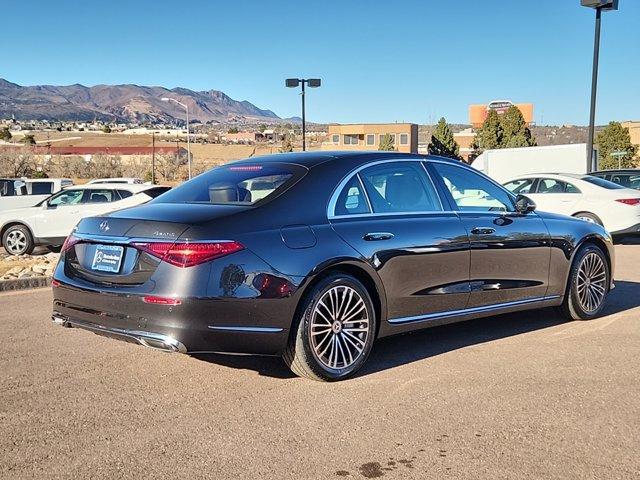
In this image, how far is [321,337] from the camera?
16.3ft

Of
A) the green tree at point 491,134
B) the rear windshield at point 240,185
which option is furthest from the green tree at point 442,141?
the rear windshield at point 240,185

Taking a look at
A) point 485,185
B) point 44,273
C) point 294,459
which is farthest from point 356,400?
point 44,273

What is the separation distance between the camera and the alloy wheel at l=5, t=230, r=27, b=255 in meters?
14.7

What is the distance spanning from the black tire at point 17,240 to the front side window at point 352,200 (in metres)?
11.3

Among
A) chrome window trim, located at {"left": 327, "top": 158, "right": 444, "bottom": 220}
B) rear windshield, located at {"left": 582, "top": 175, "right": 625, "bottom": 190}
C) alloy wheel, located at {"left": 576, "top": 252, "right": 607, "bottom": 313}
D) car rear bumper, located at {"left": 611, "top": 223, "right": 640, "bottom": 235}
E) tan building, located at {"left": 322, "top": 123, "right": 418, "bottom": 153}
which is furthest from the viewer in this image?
tan building, located at {"left": 322, "top": 123, "right": 418, "bottom": 153}

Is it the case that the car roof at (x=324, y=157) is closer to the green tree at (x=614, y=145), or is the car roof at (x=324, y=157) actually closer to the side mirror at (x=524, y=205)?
the side mirror at (x=524, y=205)

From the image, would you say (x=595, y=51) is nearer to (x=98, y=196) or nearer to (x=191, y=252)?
(x=98, y=196)

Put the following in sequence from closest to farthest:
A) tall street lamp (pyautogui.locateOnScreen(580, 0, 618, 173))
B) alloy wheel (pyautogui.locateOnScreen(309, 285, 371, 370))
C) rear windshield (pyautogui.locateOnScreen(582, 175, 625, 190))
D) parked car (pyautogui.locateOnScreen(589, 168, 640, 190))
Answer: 1. alloy wheel (pyautogui.locateOnScreen(309, 285, 371, 370))
2. rear windshield (pyautogui.locateOnScreen(582, 175, 625, 190))
3. parked car (pyautogui.locateOnScreen(589, 168, 640, 190))
4. tall street lamp (pyautogui.locateOnScreen(580, 0, 618, 173))

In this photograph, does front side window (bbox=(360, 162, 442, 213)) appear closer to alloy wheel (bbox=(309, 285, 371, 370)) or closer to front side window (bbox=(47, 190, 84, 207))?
alloy wheel (bbox=(309, 285, 371, 370))

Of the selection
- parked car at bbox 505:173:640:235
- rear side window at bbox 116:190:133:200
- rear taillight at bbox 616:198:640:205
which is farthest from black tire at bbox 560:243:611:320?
rear side window at bbox 116:190:133:200

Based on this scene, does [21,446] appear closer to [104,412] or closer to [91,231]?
[104,412]

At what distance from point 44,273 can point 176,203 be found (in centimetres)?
559

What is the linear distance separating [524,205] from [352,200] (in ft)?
6.66

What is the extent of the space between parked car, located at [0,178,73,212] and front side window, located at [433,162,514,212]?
15301 millimetres
